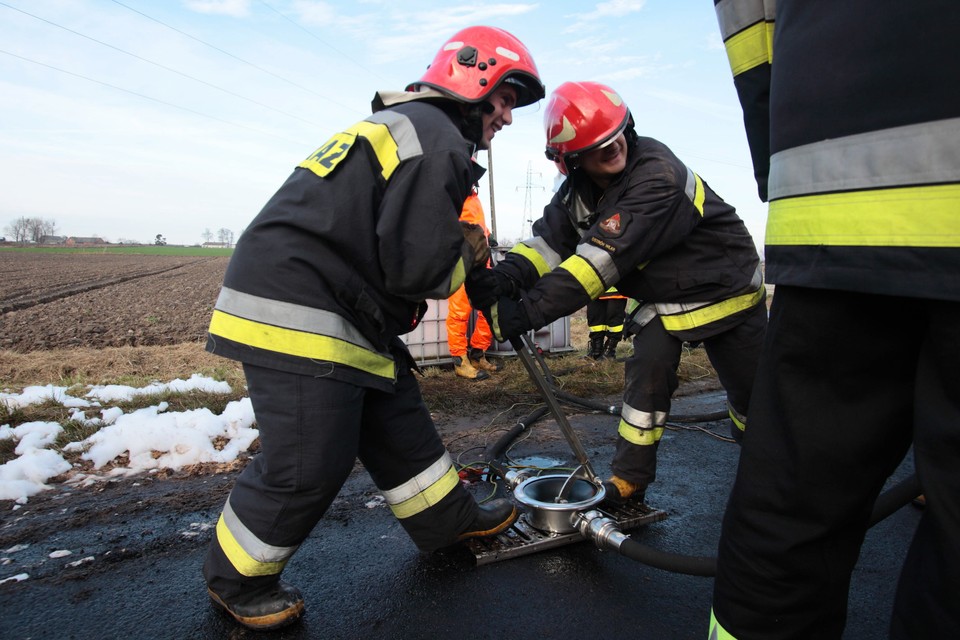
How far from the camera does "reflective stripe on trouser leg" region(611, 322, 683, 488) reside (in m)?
3.04

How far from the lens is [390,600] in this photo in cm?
226

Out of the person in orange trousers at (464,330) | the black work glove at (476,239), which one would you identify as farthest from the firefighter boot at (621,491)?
the person in orange trousers at (464,330)

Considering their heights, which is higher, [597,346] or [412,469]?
[412,469]

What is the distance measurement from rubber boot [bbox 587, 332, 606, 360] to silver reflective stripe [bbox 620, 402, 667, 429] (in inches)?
179

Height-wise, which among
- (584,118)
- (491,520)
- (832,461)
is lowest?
(491,520)

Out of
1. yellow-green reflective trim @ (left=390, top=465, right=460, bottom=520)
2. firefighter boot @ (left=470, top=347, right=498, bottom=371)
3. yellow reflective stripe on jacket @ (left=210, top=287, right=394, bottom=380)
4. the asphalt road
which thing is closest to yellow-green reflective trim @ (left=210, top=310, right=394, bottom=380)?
yellow reflective stripe on jacket @ (left=210, top=287, right=394, bottom=380)

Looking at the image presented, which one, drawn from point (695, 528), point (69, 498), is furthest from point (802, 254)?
point (69, 498)

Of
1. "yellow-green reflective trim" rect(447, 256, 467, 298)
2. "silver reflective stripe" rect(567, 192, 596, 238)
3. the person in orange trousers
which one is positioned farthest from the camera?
the person in orange trousers

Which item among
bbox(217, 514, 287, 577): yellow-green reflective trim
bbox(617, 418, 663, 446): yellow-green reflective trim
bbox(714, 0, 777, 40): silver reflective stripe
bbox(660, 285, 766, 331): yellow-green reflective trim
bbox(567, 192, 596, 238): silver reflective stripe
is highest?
bbox(714, 0, 777, 40): silver reflective stripe

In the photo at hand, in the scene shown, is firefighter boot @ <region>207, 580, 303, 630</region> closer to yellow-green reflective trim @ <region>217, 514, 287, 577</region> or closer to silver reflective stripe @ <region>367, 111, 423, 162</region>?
yellow-green reflective trim @ <region>217, 514, 287, 577</region>

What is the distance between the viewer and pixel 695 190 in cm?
300

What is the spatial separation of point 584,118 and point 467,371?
3.94 meters

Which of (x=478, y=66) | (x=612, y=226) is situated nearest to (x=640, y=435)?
(x=612, y=226)

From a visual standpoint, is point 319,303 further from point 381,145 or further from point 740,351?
point 740,351
